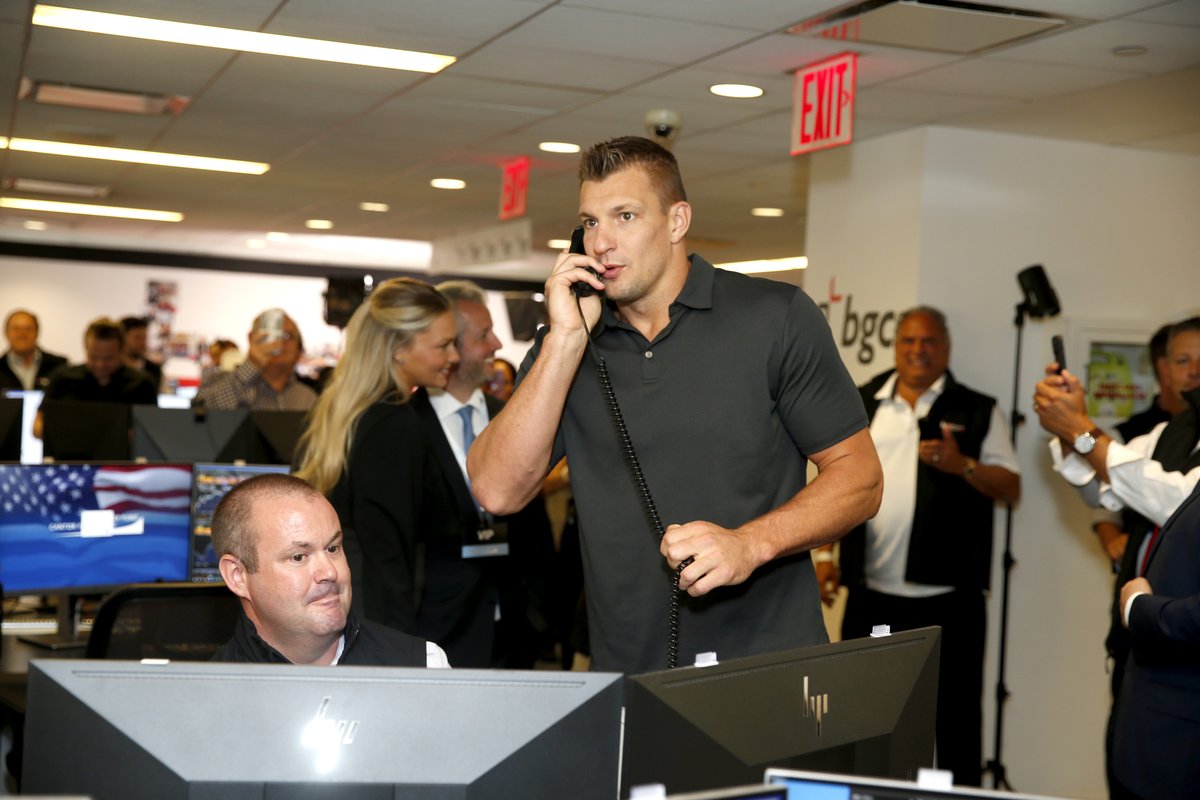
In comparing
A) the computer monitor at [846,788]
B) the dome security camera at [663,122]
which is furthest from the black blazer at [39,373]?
the computer monitor at [846,788]

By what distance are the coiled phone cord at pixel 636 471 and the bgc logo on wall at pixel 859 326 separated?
3.64 metres

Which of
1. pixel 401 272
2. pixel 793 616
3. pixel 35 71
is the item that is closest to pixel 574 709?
pixel 793 616

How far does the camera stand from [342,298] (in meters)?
6.59

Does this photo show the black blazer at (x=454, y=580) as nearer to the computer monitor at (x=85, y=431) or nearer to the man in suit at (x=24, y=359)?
the computer monitor at (x=85, y=431)

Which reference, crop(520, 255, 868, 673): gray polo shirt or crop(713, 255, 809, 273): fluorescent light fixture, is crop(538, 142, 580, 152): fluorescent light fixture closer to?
crop(520, 255, 868, 673): gray polo shirt

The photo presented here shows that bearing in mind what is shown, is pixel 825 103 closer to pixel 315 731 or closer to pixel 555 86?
pixel 555 86

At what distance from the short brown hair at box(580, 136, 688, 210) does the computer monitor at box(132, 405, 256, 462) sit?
3071 mm

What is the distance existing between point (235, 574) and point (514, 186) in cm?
581

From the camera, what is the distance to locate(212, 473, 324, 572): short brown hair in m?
2.02

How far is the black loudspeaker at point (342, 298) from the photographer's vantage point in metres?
6.46

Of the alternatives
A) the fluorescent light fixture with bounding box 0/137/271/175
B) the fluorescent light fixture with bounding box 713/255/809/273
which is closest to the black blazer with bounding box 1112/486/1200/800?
the fluorescent light fixture with bounding box 0/137/271/175

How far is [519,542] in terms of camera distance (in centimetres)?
344

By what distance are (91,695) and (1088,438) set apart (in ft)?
10.9

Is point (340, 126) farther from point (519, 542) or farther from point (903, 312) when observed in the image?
point (519, 542)
